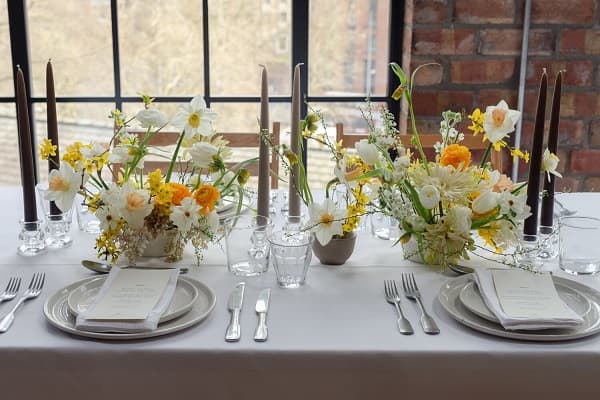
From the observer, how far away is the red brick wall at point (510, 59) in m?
2.36

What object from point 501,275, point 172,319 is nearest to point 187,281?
point 172,319

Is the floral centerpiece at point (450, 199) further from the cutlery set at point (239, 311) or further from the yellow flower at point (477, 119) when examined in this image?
the cutlery set at point (239, 311)

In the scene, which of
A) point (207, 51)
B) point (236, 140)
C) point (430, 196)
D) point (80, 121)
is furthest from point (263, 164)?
point (80, 121)

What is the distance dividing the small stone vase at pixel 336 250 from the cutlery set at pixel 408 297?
117 millimetres

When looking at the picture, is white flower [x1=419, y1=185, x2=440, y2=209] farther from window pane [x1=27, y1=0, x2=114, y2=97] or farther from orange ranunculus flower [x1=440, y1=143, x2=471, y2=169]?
window pane [x1=27, y1=0, x2=114, y2=97]

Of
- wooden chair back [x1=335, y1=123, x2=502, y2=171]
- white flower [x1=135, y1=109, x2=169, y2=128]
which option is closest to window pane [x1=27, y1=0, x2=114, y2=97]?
wooden chair back [x1=335, y1=123, x2=502, y2=171]

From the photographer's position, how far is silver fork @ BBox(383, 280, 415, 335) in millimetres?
1023

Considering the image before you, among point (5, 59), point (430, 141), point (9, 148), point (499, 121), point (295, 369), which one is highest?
point (5, 59)

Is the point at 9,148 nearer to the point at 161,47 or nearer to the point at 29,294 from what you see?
the point at 161,47

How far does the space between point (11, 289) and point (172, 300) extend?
27cm

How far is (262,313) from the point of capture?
107 centimetres

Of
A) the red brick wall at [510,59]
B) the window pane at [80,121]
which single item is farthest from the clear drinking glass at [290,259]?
the window pane at [80,121]

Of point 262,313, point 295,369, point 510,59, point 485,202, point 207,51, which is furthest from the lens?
point 207,51

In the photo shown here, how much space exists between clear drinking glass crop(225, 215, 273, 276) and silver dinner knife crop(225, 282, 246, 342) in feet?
0.20
